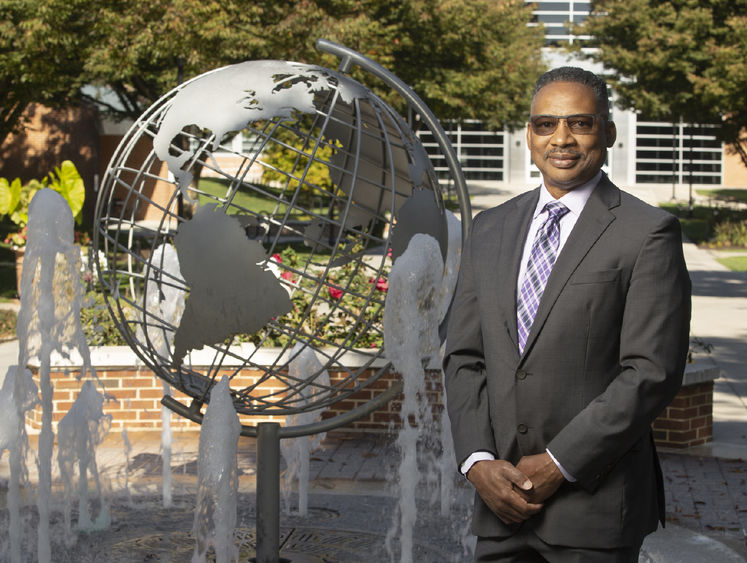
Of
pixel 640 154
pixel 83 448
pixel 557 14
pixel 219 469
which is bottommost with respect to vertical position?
pixel 83 448

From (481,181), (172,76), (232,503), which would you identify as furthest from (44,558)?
(481,181)

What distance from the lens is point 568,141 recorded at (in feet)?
8.59

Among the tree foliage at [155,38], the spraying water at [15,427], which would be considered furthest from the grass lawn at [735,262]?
the spraying water at [15,427]

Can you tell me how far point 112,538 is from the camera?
5.37 metres

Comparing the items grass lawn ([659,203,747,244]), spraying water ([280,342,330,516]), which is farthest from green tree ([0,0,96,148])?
grass lawn ([659,203,747,244])

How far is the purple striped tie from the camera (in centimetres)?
264

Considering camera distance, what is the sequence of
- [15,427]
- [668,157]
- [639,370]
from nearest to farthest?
[639,370] < [15,427] < [668,157]

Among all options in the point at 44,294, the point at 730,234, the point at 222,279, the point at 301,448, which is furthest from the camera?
the point at 730,234

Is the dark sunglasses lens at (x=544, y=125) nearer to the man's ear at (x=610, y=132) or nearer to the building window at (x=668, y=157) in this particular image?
the man's ear at (x=610, y=132)

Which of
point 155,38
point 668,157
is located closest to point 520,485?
point 155,38

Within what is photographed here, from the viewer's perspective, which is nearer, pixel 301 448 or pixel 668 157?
pixel 301 448

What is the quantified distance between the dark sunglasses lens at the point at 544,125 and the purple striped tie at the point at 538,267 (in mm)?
191

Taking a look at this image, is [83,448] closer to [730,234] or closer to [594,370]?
[594,370]

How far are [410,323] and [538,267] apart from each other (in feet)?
7.19
